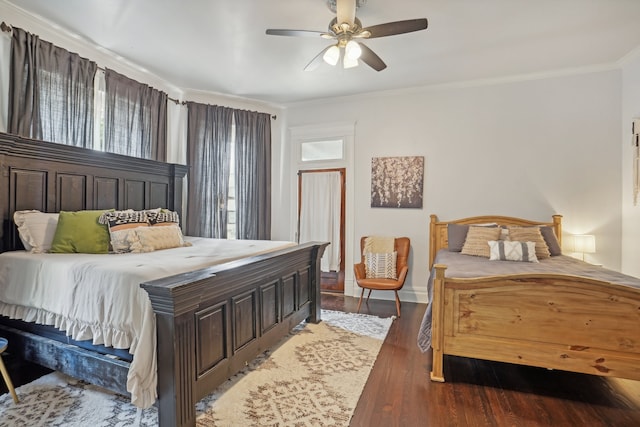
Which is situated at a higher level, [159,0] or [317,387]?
[159,0]

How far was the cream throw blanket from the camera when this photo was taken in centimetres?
438

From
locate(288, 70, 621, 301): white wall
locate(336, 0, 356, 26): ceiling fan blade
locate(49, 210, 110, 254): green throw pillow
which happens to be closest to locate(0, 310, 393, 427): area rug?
locate(49, 210, 110, 254): green throw pillow

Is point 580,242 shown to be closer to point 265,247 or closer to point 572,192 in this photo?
point 572,192

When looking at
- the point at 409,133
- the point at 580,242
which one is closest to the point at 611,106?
the point at 580,242

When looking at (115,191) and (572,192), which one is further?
(572,192)

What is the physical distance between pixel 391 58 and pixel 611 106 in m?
2.68

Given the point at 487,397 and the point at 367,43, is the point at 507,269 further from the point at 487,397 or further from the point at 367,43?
the point at 367,43

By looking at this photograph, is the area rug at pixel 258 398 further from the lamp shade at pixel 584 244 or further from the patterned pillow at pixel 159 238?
the lamp shade at pixel 584 244

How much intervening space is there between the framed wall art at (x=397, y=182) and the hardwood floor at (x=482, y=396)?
224cm

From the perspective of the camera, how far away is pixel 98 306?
1793 millimetres

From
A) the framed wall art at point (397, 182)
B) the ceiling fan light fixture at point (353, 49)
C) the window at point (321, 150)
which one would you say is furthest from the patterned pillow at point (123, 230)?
the framed wall art at point (397, 182)

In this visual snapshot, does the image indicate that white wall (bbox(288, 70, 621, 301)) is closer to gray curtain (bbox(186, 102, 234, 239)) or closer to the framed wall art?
the framed wall art

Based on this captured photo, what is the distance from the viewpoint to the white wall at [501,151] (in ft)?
12.5

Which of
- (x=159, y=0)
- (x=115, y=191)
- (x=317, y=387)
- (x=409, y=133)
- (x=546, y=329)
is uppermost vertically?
(x=159, y=0)
